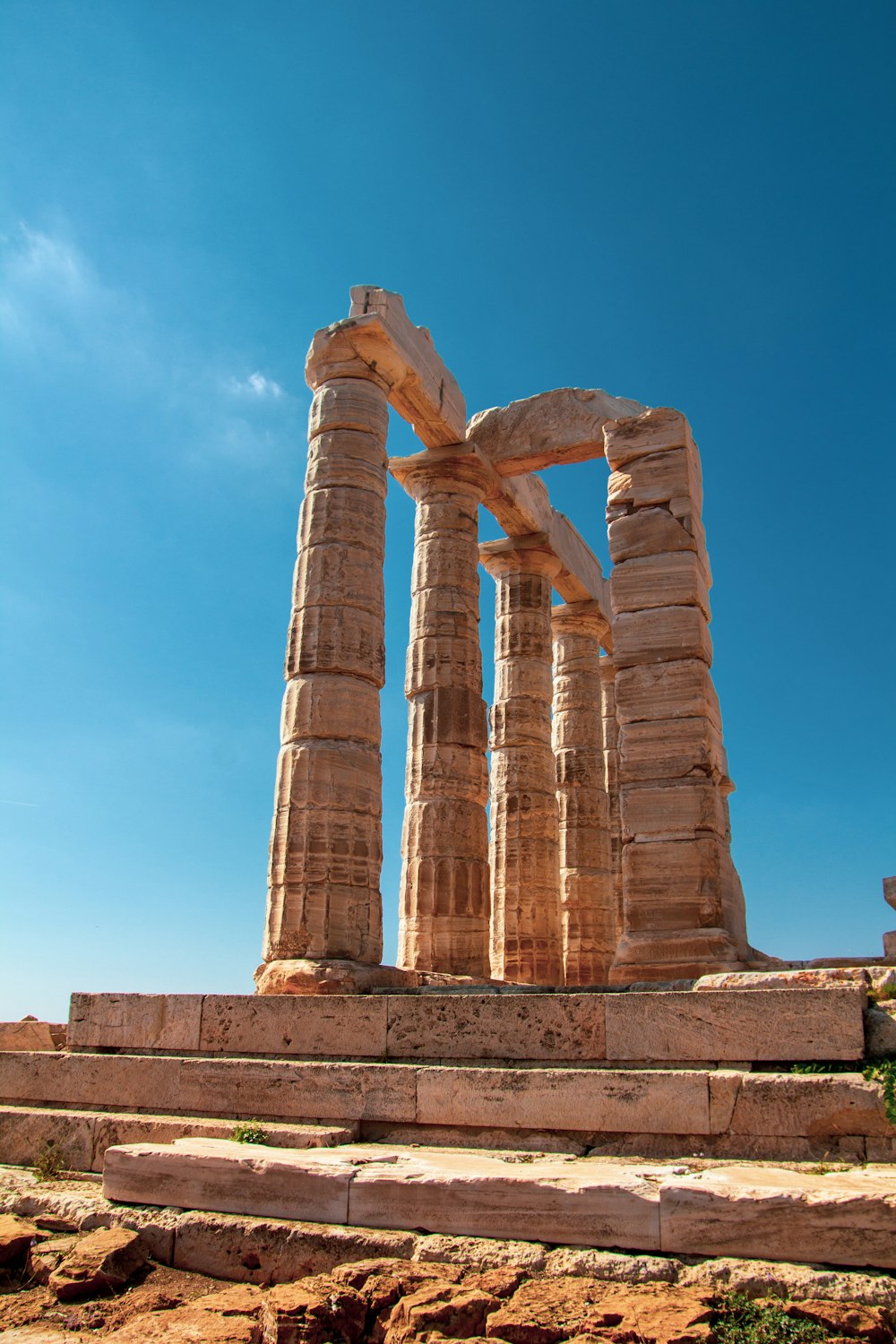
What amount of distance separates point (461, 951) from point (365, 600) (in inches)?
222

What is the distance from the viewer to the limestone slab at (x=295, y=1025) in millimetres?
9820

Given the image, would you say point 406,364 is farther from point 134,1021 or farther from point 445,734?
point 134,1021

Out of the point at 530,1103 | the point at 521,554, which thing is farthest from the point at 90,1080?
the point at 521,554

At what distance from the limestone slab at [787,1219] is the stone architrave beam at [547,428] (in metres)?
13.0

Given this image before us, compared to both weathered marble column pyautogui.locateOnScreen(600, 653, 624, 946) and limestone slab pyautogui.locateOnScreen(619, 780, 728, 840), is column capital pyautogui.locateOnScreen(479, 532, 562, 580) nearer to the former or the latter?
weathered marble column pyautogui.locateOnScreen(600, 653, 624, 946)

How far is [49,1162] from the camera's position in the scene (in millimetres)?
9188

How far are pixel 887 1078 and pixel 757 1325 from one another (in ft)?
8.30

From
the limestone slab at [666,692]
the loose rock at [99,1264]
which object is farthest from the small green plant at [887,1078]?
the limestone slab at [666,692]

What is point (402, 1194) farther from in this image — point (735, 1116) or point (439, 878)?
point (439, 878)

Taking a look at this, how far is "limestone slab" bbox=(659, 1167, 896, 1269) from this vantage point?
562 centimetres

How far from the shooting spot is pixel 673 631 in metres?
13.5

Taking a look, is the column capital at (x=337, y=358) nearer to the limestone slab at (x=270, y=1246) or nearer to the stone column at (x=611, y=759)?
the limestone slab at (x=270, y=1246)

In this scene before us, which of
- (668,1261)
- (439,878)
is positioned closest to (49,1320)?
(668,1261)

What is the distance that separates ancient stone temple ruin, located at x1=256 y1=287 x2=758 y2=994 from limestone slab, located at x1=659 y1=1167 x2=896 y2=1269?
5.74 m
